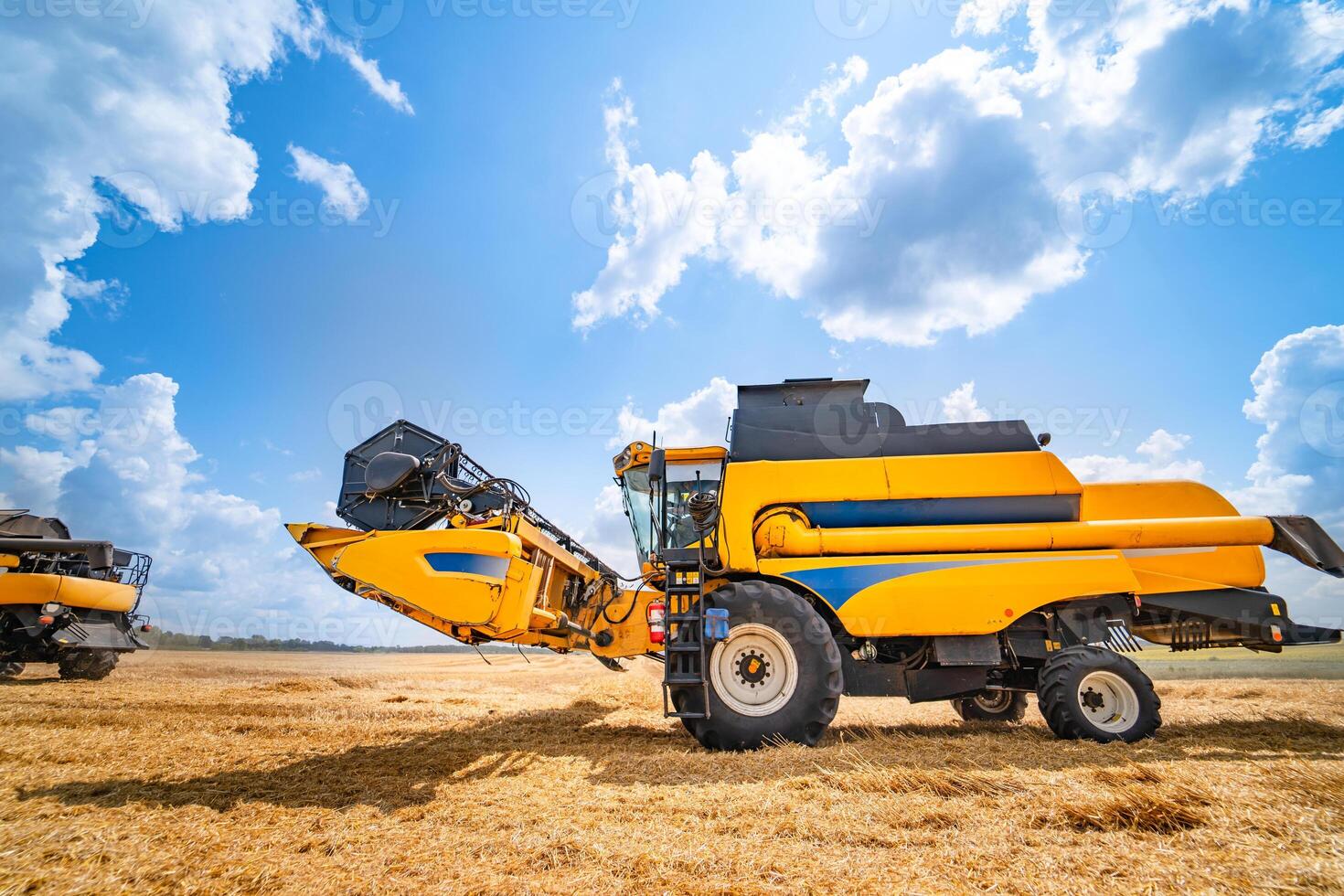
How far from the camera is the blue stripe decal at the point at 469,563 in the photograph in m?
5.37

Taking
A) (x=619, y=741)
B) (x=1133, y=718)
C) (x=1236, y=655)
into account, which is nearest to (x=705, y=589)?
(x=619, y=741)

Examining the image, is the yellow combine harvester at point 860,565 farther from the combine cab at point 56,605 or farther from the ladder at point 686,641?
the combine cab at point 56,605

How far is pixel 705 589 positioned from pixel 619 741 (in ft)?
6.10

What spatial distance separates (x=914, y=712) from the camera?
9211 millimetres

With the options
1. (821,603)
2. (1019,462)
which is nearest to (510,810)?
(821,603)

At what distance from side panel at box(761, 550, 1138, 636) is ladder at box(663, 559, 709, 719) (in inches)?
40.2

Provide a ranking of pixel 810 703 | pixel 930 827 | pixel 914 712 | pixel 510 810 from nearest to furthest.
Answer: pixel 930 827 → pixel 510 810 → pixel 810 703 → pixel 914 712

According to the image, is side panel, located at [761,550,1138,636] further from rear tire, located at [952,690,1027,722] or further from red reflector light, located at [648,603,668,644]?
rear tire, located at [952,690,1027,722]

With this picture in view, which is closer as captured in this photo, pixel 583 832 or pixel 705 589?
pixel 583 832

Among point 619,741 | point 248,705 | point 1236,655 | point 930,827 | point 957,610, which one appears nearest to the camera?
point 930,827

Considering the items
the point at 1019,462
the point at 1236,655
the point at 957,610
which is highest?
the point at 1019,462

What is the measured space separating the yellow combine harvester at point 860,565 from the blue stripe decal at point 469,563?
0.04 feet

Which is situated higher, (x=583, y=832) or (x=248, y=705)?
(x=583, y=832)

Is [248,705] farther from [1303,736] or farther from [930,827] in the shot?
[1303,736]
